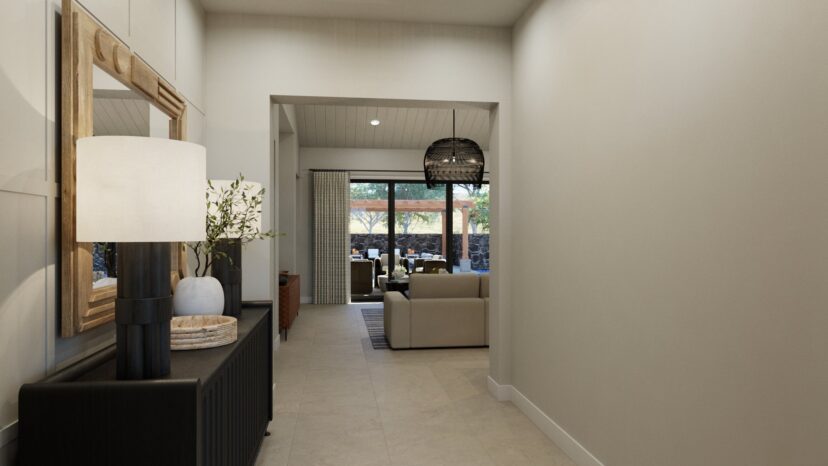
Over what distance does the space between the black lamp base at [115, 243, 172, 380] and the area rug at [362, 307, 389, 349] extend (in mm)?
4388

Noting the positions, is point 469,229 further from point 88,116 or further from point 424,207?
point 88,116

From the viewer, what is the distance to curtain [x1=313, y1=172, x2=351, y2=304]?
30.7 ft

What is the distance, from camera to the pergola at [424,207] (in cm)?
978

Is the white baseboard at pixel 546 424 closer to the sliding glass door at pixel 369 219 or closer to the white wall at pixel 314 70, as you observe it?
the white wall at pixel 314 70

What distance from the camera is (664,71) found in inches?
87.0

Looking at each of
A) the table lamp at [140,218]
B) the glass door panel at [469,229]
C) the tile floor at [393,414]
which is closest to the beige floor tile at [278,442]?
the tile floor at [393,414]

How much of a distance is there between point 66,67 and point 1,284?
727 mm

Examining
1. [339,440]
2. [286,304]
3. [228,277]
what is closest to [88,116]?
[228,277]

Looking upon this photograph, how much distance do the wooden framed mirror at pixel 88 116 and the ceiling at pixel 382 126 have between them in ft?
18.9

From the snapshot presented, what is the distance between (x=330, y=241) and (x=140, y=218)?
7928 mm

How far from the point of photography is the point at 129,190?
154 centimetres

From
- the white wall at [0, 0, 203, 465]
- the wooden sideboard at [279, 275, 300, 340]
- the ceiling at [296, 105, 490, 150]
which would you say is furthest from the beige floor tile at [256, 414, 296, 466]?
the ceiling at [296, 105, 490, 150]

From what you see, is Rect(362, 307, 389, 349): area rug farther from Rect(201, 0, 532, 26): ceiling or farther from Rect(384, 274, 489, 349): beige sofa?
Rect(201, 0, 532, 26): ceiling

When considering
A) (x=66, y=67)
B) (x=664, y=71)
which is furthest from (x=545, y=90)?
(x=66, y=67)
